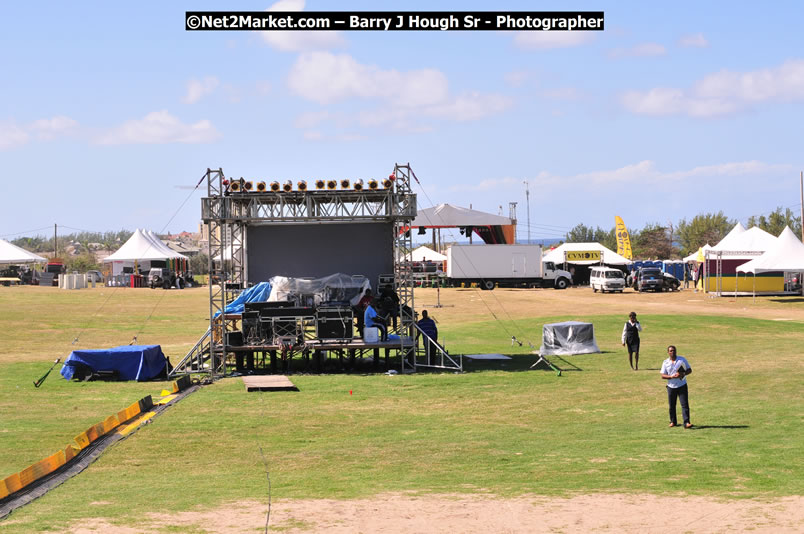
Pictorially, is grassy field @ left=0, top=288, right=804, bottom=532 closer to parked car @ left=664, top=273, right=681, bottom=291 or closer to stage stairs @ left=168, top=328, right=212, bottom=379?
stage stairs @ left=168, top=328, right=212, bottom=379

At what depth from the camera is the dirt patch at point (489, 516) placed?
426 inches

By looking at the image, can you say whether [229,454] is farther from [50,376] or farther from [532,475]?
[50,376]

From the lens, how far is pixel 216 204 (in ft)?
86.7

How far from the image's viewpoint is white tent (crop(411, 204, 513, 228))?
7931cm

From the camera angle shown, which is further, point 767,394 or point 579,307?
point 579,307

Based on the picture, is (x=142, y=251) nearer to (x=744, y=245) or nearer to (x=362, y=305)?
(x=744, y=245)

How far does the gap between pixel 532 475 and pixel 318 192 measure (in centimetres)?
1465

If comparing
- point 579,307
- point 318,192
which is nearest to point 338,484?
point 318,192

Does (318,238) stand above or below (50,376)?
above

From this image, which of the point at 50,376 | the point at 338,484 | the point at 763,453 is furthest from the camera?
the point at 50,376

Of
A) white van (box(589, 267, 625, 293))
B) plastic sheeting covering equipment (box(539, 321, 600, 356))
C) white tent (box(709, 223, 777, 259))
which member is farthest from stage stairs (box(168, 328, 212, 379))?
white van (box(589, 267, 625, 293))

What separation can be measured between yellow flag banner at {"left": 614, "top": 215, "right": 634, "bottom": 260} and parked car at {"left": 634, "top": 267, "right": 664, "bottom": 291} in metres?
21.0

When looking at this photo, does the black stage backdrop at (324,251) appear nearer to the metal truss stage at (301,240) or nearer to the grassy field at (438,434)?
the metal truss stage at (301,240)

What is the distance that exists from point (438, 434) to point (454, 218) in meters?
62.8
